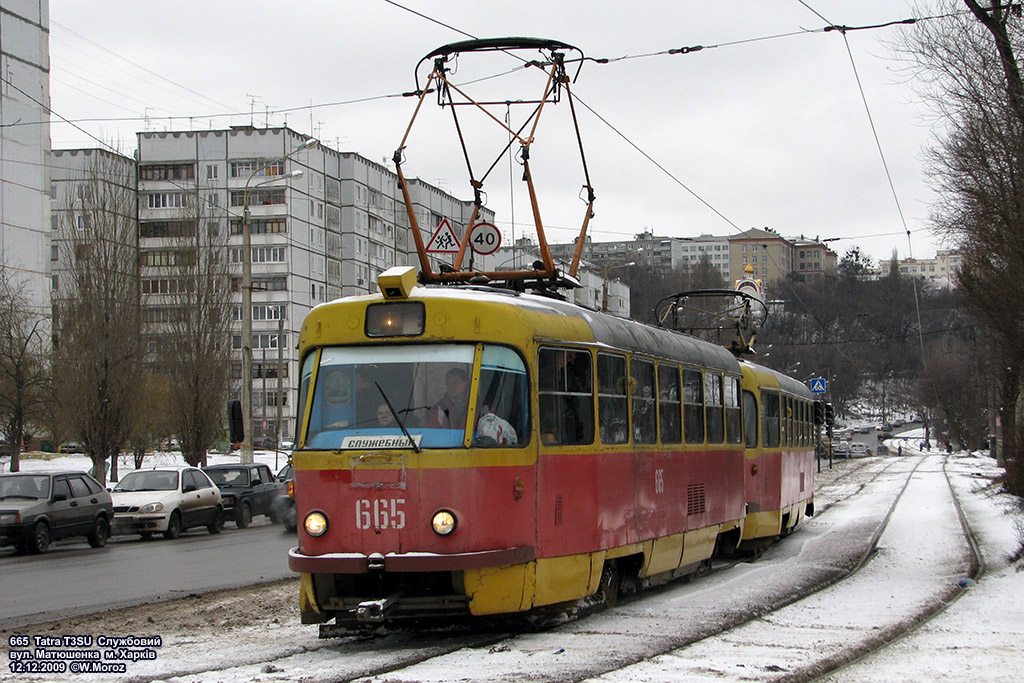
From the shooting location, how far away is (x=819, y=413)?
23.8 metres

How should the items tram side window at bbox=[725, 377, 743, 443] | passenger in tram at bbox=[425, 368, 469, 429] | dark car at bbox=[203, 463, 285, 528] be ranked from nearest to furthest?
passenger in tram at bbox=[425, 368, 469, 429] → tram side window at bbox=[725, 377, 743, 443] → dark car at bbox=[203, 463, 285, 528]

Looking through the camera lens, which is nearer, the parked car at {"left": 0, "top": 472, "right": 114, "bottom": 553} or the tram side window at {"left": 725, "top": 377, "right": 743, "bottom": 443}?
the tram side window at {"left": 725, "top": 377, "right": 743, "bottom": 443}

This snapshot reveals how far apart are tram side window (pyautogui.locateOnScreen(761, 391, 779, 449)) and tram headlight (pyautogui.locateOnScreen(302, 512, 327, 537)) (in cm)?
990

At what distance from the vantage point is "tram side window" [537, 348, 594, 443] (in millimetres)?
9312

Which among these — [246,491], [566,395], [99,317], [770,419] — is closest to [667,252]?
[99,317]

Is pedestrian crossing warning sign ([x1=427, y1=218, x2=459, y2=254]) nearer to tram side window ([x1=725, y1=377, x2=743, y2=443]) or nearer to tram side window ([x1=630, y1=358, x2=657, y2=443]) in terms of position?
tram side window ([x1=725, y1=377, x2=743, y2=443])

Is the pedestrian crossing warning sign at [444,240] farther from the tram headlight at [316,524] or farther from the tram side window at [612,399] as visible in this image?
the tram headlight at [316,524]

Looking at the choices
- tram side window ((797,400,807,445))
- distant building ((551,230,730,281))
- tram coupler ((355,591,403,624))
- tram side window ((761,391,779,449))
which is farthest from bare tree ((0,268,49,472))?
distant building ((551,230,730,281))

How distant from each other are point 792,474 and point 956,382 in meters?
56.0

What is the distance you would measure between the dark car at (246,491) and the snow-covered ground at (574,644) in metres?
14.0

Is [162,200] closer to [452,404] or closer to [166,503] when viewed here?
[166,503]

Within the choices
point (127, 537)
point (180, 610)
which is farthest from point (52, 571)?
point (127, 537)

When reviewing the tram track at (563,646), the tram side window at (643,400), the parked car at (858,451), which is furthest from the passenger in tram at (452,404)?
the parked car at (858,451)

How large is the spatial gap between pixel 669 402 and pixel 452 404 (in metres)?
4.12
